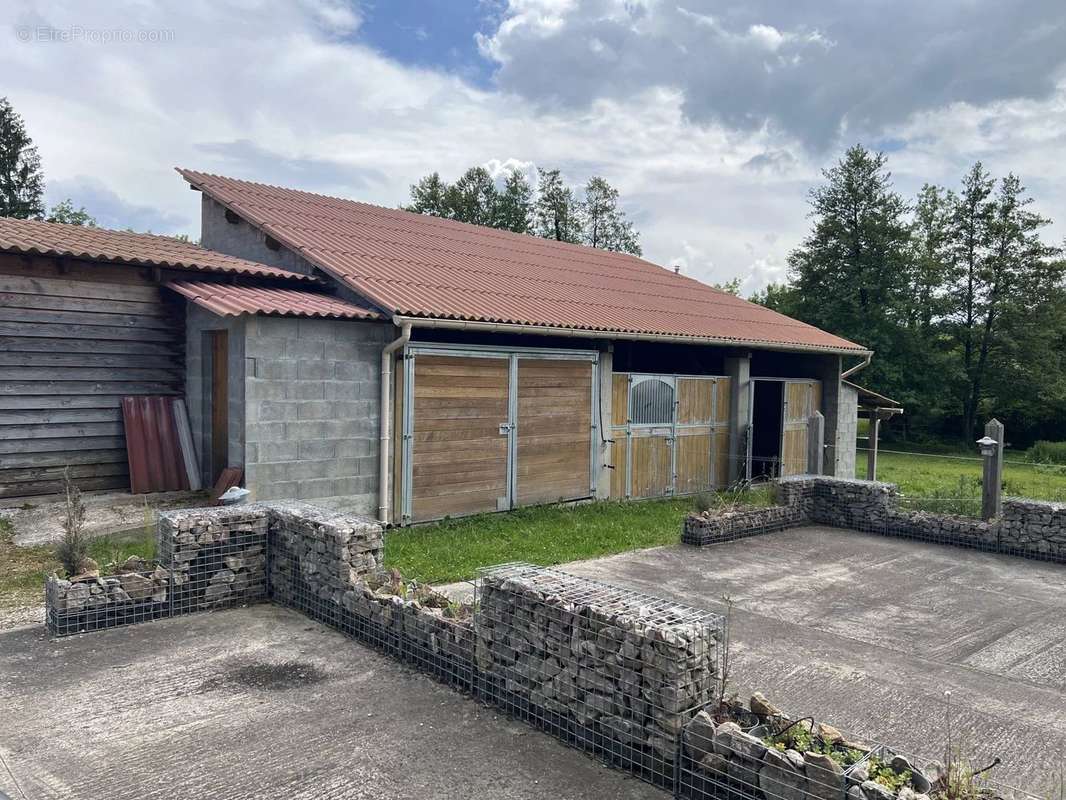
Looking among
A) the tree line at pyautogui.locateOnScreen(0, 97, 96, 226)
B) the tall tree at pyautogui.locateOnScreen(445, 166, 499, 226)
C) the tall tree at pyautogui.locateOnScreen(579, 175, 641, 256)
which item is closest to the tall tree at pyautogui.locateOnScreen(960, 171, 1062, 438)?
the tall tree at pyautogui.locateOnScreen(579, 175, 641, 256)

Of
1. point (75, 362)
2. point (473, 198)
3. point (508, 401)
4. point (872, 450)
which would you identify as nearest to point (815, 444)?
point (872, 450)

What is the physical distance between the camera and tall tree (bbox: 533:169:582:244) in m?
38.2

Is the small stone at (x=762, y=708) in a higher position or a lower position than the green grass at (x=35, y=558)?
higher

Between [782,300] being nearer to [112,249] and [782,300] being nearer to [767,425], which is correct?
[767,425]

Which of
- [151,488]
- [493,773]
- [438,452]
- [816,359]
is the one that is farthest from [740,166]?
[493,773]

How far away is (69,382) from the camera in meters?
8.63

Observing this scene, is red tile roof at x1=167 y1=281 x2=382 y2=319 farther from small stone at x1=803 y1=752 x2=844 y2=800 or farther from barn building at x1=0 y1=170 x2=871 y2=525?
small stone at x1=803 y1=752 x2=844 y2=800

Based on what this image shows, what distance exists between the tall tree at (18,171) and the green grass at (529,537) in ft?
99.6

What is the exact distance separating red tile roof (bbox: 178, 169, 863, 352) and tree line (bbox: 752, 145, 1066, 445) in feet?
54.6

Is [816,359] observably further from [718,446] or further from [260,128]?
[260,128]

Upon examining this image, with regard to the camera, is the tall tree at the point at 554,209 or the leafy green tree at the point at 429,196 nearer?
the leafy green tree at the point at 429,196

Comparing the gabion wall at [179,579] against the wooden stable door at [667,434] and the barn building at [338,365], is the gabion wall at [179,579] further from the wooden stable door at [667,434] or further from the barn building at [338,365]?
the wooden stable door at [667,434]

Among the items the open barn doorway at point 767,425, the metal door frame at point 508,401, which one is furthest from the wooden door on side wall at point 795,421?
the metal door frame at point 508,401

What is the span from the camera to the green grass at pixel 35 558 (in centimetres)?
600
